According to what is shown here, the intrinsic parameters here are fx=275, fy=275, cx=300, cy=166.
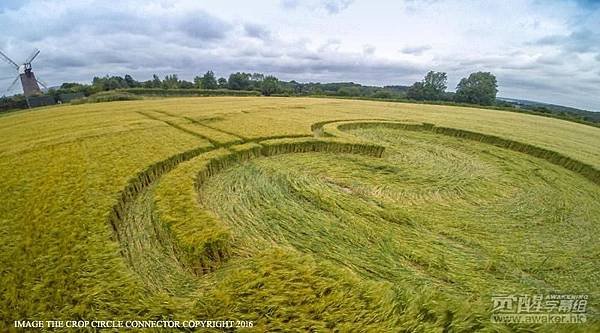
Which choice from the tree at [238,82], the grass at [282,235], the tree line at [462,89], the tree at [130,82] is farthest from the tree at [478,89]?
the tree at [130,82]

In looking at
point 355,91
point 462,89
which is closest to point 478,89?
point 462,89

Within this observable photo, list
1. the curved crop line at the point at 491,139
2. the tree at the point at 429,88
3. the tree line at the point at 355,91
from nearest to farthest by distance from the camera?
the curved crop line at the point at 491,139 < the tree line at the point at 355,91 < the tree at the point at 429,88

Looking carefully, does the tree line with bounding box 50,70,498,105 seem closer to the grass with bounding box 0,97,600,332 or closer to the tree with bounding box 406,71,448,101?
the tree with bounding box 406,71,448,101

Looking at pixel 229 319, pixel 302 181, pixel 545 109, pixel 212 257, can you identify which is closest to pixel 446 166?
pixel 302 181

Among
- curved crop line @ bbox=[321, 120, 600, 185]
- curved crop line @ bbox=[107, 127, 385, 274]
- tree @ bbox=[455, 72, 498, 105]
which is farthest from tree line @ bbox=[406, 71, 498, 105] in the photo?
curved crop line @ bbox=[107, 127, 385, 274]

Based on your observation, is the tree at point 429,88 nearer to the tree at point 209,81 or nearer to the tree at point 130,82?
the tree at point 209,81

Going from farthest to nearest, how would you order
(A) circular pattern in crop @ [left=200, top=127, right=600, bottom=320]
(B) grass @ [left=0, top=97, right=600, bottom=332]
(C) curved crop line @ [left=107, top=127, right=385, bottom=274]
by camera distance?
(A) circular pattern in crop @ [left=200, top=127, right=600, bottom=320]
(C) curved crop line @ [left=107, top=127, right=385, bottom=274]
(B) grass @ [left=0, top=97, right=600, bottom=332]
